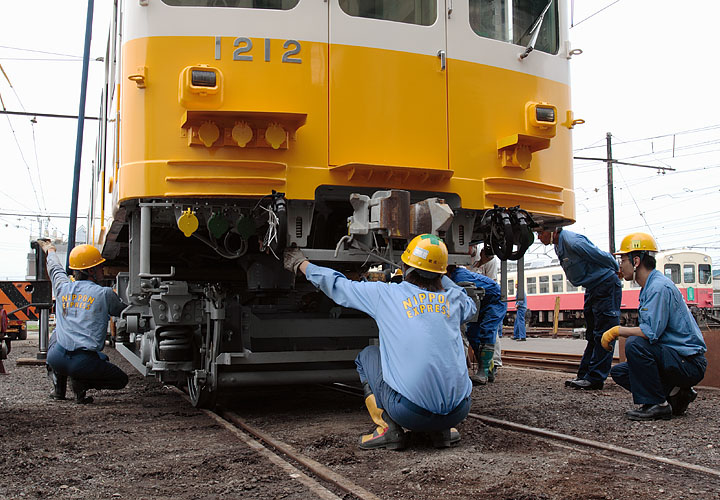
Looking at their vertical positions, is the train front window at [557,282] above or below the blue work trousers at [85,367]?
above

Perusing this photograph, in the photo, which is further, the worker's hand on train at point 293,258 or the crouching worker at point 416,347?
the worker's hand on train at point 293,258

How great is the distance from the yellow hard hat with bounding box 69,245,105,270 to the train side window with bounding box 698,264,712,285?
88.8 ft

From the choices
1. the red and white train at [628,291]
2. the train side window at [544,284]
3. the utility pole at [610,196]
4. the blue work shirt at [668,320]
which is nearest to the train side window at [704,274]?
the red and white train at [628,291]

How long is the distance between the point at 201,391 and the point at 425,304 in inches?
88.7

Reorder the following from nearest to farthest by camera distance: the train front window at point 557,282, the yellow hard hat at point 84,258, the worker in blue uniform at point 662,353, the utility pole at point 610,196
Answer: the worker in blue uniform at point 662,353 → the yellow hard hat at point 84,258 → the utility pole at point 610,196 → the train front window at point 557,282

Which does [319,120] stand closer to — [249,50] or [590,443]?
[249,50]

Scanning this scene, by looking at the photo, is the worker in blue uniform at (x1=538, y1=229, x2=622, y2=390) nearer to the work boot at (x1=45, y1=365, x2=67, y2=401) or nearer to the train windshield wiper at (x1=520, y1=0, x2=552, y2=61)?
the train windshield wiper at (x1=520, y1=0, x2=552, y2=61)

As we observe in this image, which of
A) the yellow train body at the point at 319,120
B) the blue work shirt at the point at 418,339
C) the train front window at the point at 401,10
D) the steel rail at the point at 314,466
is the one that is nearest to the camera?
the steel rail at the point at 314,466

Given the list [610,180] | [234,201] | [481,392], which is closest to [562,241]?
[481,392]

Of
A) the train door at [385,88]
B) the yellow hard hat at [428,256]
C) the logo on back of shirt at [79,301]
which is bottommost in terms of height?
the logo on back of shirt at [79,301]

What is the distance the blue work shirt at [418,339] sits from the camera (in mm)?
3885

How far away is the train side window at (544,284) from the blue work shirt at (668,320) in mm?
27820

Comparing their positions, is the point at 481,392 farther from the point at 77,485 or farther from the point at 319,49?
the point at 77,485

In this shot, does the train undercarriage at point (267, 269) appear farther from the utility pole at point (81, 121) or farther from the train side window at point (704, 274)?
the train side window at point (704, 274)
